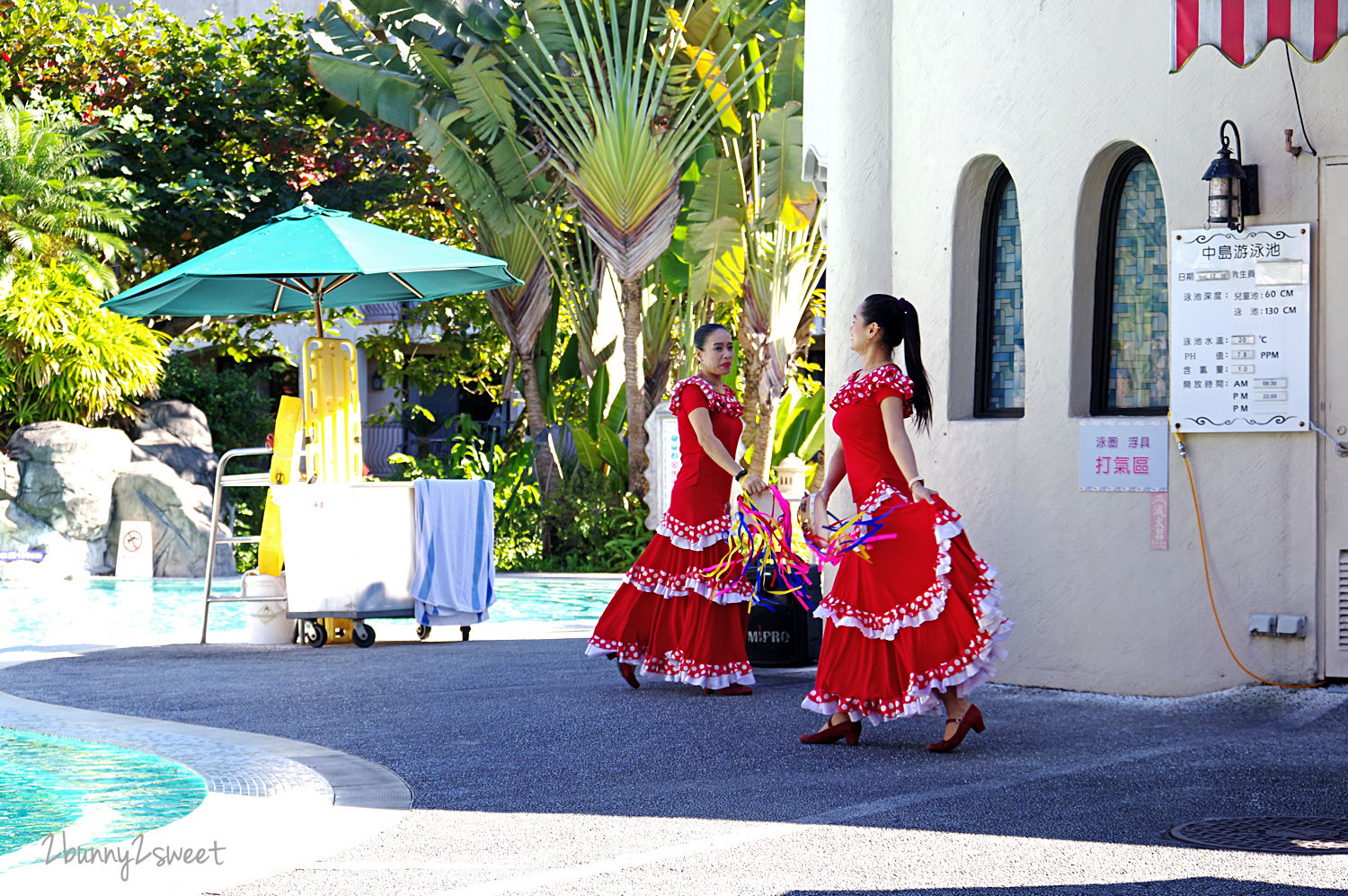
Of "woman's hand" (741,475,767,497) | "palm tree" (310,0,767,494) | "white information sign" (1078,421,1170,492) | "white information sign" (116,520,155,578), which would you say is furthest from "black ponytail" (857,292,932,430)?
"white information sign" (116,520,155,578)

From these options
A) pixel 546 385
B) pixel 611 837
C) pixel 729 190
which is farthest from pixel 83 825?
pixel 546 385

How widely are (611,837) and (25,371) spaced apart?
56.3ft

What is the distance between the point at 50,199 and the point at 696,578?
15304mm

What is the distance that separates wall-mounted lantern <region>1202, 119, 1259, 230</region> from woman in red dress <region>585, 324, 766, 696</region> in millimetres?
2460

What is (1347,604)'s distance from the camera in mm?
7469

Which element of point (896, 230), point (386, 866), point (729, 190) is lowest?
point (386, 866)

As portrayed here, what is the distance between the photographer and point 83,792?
18.2ft

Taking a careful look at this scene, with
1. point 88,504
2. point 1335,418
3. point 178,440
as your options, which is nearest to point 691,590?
point 1335,418

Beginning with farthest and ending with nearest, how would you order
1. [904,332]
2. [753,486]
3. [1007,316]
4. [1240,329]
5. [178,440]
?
[178,440]
[1007,316]
[1240,329]
[753,486]
[904,332]

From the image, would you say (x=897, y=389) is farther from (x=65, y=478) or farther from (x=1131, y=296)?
(x=65, y=478)

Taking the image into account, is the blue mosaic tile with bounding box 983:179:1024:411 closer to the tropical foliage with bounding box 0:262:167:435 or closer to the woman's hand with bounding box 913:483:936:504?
the woman's hand with bounding box 913:483:936:504

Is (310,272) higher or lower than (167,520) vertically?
higher

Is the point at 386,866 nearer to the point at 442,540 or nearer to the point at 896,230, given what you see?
the point at 896,230

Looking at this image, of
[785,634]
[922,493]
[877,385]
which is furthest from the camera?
[785,634]
